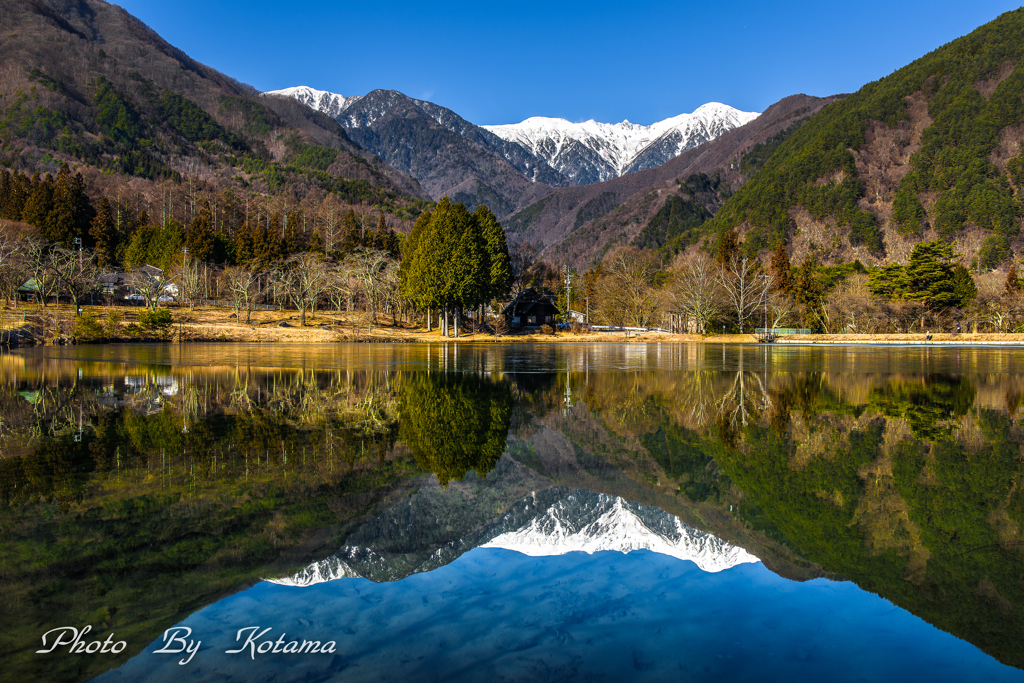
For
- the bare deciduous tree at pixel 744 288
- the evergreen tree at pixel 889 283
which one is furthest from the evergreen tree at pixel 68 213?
the evergreen tree at pixel 889 283

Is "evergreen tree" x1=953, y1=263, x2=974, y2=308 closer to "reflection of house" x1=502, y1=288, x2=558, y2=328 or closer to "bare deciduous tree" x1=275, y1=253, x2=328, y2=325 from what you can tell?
"reflection of house" x1=502, y1=288, x2=558, y2=328

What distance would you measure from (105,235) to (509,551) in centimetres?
10081

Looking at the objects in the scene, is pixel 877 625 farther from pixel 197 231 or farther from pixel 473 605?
pixel 197 231

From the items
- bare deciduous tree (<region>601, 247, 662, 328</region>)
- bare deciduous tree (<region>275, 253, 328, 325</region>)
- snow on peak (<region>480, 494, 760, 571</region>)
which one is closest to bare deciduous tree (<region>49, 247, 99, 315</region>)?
bare deciduous tree (<region>275, 253, 328, 325</region>)

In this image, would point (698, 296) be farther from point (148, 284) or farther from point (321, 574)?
point (321, 574)

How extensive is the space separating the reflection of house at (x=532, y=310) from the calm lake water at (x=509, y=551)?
60423mm

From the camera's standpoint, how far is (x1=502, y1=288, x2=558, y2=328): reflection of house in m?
69.9

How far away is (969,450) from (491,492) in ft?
19.7

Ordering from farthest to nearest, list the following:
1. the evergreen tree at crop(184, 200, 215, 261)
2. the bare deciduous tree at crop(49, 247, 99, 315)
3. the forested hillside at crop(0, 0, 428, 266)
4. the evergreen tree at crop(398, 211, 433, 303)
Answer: the forested hillside at crop(0, 0, 428, 266), the evergreen tree at crop(184, 200, 215, 261), the evergreen tree at crop(398, 211, 433, 303), the bare deciduous tree at crop(49, 247, 99, 315)

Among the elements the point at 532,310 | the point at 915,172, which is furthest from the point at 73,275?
the point at 915,172

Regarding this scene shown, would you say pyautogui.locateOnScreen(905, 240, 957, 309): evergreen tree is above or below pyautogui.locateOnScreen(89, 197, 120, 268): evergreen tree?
below

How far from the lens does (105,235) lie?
8550cm

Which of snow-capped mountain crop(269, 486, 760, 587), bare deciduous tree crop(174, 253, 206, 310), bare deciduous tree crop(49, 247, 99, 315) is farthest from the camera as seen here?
bare deciduous tree crop(174, 253, 206, 310)

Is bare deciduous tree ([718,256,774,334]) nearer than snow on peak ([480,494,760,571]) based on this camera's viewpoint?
No
